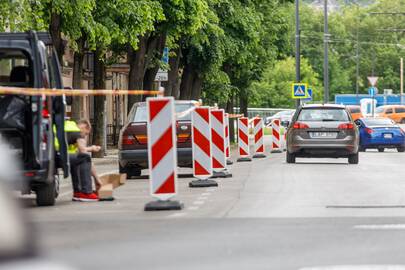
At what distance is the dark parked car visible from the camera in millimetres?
31141

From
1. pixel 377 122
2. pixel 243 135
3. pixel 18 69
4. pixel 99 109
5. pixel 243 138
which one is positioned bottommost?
pixel 377 122

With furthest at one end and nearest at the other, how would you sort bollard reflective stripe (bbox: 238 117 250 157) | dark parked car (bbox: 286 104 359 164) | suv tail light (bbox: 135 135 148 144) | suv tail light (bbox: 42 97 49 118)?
1. bollard reflective stripe (bbox: 238 117 250 157)
2. dark parked car (bbox: 286 104 359 164)
3. suv tail light (bbox: 135 135 148 144)
4. suv tail light (bbox: 42 97 49 118)

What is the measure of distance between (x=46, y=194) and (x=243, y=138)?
18.5 metres

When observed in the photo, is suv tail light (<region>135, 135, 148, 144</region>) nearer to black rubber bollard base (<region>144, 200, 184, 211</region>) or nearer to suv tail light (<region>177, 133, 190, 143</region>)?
suv tail light (<region>177, 133, 190, 143</region>)

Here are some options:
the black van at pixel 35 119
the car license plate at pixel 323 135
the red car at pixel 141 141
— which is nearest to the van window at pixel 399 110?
the car license plate at pixel 323 135

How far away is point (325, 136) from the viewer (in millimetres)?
31281

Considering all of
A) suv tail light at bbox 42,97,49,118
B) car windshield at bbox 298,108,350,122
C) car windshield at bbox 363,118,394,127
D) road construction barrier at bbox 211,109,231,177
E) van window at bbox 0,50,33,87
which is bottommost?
car windshield at bbox 363,118,394,127

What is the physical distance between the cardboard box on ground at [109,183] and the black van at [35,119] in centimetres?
74

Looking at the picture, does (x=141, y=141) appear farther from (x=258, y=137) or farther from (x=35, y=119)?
(x=258, y=137)

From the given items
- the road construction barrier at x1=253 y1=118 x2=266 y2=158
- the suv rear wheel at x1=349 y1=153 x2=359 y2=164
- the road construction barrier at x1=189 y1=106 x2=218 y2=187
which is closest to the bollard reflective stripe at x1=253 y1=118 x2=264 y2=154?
the road construction barrier at x1=253 y1=118 x2=266 y2=158

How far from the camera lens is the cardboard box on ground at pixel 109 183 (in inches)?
637

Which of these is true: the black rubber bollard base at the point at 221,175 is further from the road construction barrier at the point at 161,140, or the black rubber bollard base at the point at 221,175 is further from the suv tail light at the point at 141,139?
the road construction barrier at the point at 161,140

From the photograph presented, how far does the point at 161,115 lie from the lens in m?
13.7

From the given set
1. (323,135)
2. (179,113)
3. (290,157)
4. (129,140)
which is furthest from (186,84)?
(129,140)
